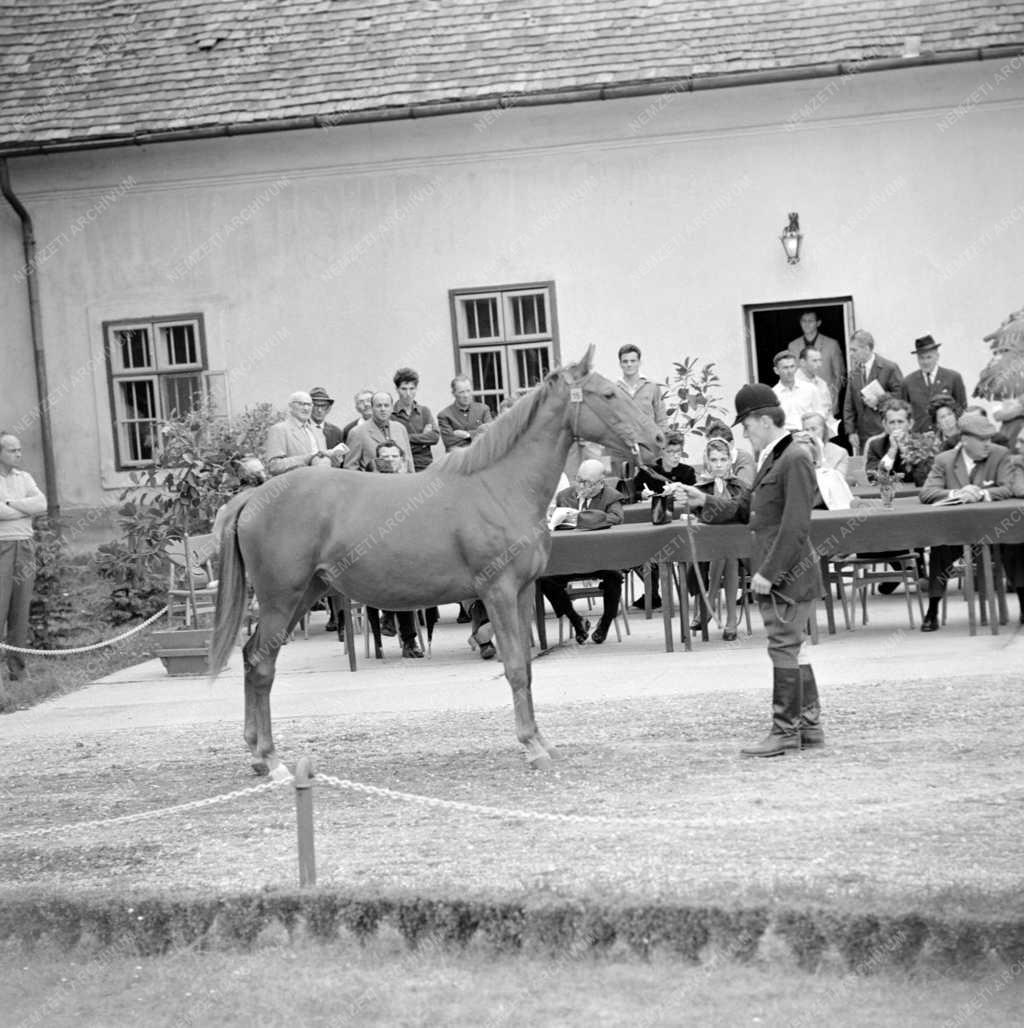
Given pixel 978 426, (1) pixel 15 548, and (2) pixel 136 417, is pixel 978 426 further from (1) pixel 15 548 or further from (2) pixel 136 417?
(2) pixel 136 417

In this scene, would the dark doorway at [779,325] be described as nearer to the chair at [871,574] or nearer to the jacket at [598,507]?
the jacket at [598,507]

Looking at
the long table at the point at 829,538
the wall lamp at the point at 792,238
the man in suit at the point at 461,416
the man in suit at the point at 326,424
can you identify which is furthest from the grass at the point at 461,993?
the wall lamp at the point at 792,238

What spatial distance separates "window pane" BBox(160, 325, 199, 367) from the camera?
2123 centimetres

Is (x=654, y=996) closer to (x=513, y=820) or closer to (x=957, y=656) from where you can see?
(x=513, y=820)

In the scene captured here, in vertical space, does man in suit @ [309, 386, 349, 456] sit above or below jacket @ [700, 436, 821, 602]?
above

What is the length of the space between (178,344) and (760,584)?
13.6m

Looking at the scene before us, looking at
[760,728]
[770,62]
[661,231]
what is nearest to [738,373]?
[661,231]

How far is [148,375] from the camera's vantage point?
69.9 feet

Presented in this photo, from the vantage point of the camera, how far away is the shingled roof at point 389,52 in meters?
18.8

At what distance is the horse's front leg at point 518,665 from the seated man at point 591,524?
4.42 metres

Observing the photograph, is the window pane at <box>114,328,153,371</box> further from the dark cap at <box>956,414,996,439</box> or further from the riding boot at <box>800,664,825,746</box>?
the riding boot at <box>800,664,825,746</box>

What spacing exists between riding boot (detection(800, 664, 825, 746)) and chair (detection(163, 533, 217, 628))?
652 centimetres

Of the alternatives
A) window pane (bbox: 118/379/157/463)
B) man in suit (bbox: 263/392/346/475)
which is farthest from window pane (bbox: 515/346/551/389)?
window pane (bbox: 118/379/157/463)

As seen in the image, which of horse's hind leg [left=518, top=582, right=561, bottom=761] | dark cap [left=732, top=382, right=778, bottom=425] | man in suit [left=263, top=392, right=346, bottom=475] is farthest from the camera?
man in suit [left=263, top=392, right=346, bottom=475]
